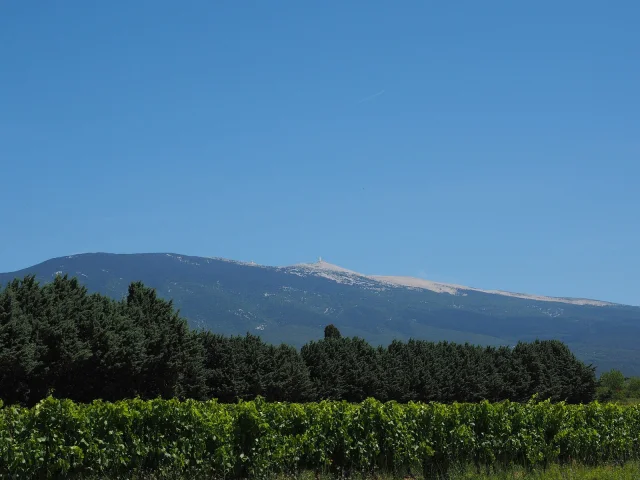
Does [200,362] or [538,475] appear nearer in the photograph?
[538,475]

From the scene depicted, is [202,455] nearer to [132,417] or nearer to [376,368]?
[132,417]

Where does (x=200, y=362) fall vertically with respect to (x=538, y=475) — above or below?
below

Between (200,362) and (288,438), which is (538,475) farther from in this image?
(200,362)

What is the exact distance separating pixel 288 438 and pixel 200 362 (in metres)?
32.3

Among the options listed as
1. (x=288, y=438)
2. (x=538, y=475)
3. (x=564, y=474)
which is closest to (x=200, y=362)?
(x=288, y=438)

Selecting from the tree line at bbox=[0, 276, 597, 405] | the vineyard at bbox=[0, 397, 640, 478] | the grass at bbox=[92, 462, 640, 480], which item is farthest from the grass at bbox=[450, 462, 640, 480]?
the tree line at bbox=[0, 276, 597, 405]

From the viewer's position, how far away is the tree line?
39.5 metres

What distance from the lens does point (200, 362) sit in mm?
50719

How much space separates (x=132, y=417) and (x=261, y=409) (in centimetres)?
344

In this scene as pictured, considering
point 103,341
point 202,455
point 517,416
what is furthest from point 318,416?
point 103,341

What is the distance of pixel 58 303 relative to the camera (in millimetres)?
42938

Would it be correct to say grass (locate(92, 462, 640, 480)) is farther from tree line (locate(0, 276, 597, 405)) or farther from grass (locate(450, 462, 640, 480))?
tree line (locate(0, 276, 597, 405))

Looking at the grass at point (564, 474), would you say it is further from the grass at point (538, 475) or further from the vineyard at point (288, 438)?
the vineyard at point (288, 438)

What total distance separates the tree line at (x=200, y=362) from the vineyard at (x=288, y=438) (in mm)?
20427
